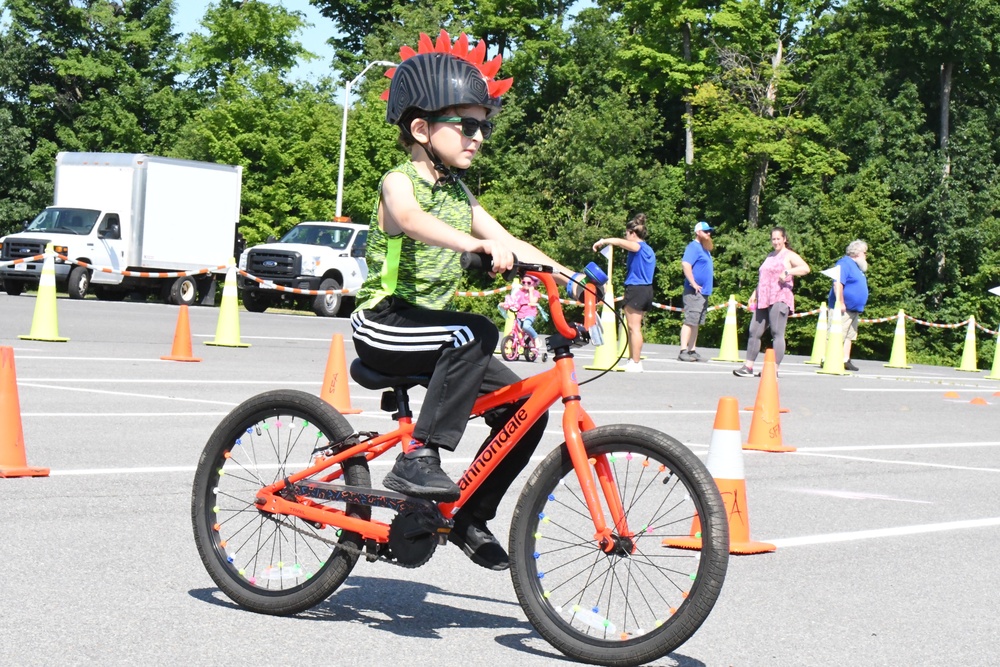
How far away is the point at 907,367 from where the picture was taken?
2884cm

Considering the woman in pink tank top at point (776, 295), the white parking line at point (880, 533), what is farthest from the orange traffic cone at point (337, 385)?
the woman in pink tank top at point (776, 295)

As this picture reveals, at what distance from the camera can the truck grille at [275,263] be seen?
37156 millimetres

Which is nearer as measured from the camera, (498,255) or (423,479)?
(498,255)

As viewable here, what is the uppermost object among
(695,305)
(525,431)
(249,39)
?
(249,39)

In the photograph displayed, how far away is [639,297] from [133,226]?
19.8 m

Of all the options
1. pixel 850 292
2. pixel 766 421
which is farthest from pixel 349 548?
pixel 850 292

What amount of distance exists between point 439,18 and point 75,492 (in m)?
59.7

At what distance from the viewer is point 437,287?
5.50m

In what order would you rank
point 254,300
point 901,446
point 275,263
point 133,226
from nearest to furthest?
point 901,446 → point 133,226 → point 275,263 → point 254,300

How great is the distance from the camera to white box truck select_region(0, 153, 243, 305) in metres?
35.6

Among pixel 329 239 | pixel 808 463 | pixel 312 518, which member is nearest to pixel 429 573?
pixel 312 518

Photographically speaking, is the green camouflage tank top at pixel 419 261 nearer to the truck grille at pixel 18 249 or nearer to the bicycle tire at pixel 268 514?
the bicycle tire at pixel 268 514

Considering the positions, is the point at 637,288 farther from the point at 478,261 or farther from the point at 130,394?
the point at 478,261

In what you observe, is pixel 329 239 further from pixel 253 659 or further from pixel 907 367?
pixel 253 659
